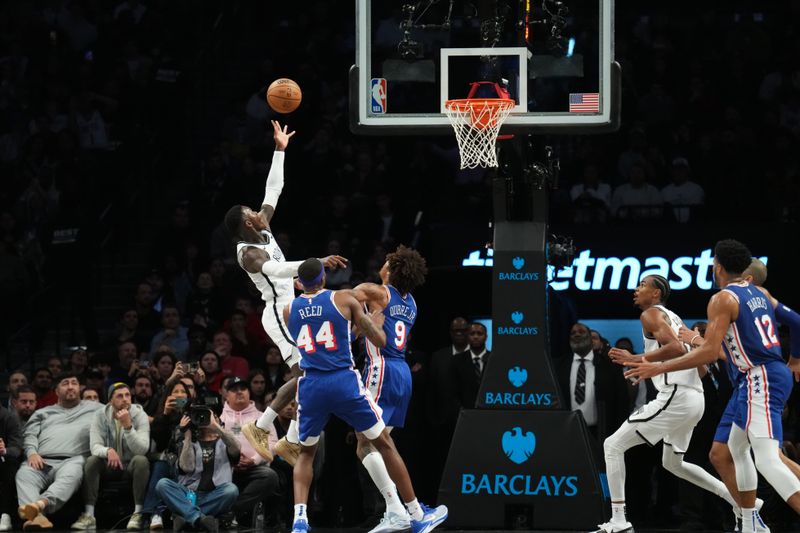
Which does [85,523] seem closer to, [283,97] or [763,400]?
[283,97]

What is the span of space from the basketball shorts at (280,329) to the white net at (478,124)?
6.25 feet

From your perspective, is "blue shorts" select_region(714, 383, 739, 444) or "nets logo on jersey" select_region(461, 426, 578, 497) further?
"nets logo on jersey" select_region(461, 426, 578, 497)

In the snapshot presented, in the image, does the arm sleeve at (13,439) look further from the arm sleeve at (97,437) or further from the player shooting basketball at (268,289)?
the player shooting basketball at (268,289)

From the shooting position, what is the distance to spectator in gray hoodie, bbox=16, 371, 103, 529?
1343cm

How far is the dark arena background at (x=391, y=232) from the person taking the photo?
12352 mm

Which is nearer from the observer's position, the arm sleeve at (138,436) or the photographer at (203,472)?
the photographer at (203,472)

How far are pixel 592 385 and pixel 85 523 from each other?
492 centimetres

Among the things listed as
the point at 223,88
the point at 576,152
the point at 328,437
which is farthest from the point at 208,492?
the point at 223,88

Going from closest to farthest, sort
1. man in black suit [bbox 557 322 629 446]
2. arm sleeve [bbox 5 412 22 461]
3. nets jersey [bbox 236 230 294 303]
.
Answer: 1. nets jersey [bbox 236 230 294 303]
2. arm sleeve [bbox 5 412 22 461]
3. man in black suit [bbox 557 322 629 446]

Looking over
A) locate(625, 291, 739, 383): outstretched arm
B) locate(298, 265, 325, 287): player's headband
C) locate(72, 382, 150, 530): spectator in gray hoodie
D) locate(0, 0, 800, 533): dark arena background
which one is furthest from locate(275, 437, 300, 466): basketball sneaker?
locate(625, 291, 739, 383): outstretched arm

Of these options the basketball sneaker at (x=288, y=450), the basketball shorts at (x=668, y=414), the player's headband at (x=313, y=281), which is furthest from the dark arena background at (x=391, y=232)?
the basketball shorts at (x=668, y=414)

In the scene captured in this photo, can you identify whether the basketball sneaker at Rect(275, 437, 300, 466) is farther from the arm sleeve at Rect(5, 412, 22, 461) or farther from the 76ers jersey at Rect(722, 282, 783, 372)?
the 76ers jersey at Rect(722, 282, 783, 372)

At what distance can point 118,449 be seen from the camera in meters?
13.7

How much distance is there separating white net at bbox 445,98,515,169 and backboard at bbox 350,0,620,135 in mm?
89
